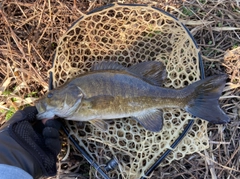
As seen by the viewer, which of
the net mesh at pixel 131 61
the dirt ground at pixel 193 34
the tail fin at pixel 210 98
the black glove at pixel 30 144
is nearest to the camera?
the black glove at pixel 30 144

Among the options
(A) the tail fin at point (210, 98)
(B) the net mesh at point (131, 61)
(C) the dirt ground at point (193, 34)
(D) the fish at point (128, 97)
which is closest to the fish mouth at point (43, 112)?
(D) the fish at point (128, 97)

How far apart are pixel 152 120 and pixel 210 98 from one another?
0.58 metres

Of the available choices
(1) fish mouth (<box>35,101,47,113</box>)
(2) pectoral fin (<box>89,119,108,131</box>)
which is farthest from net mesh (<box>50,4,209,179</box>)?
(1) fish mouth (<box>35,101,47,113</box>)

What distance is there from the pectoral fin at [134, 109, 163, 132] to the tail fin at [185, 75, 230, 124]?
0.36m

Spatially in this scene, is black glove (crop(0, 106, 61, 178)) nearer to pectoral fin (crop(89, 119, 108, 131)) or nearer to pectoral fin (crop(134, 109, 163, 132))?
pectoral fin (crop(89, 119, 108, 131))

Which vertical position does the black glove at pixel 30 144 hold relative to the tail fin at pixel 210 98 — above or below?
below

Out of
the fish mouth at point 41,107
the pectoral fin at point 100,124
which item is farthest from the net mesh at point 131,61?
the fish mouth at point 41,107

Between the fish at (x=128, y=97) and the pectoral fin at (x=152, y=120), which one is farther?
the pectoral fin at (x=152, y=120)

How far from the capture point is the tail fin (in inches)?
104

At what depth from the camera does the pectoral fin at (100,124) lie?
283 cm

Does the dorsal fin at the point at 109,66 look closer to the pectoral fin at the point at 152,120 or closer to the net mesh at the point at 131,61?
the net mesh at the point at 131,61

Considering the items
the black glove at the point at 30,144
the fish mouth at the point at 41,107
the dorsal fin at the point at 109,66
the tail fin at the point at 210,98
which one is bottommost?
the black glove at the point at 30,144

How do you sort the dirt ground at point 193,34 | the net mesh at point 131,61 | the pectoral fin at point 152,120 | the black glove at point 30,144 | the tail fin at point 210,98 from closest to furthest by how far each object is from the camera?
the black glove at point 30,144 < the tail fin at point 210,98 < the pectoral fin at point 152,120 < the net mesh at point 131,61 < the dirt ground at point 193,34

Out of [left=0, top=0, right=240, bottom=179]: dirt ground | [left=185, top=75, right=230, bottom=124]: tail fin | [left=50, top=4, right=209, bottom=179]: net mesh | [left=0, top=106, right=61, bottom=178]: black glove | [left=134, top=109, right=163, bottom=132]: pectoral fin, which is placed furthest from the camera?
[left=0, top=0, right=240, bottom=179]: dirt ground
